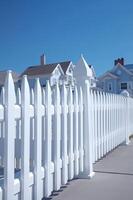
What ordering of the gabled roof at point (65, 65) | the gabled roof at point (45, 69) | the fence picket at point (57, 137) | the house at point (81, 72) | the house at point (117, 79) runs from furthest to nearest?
the house at point (117, 79) < the gabled roof at point (65, 65) < the gabled roof at point (45, 69) < the house at point (81, 72) < the fence picket at point (57, 137)

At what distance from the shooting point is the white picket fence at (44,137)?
2373 mm

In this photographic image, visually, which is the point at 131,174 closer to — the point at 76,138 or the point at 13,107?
the point at 76,138

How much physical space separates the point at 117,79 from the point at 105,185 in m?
34.7

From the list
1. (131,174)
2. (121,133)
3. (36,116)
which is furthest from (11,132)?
(121,133)

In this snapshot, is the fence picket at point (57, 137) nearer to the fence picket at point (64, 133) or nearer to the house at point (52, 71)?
the fence picket at point (64, 133)

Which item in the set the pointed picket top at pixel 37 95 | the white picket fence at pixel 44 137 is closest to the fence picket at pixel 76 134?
the white picket fence at pixel 44 137

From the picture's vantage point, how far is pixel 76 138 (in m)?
3.97

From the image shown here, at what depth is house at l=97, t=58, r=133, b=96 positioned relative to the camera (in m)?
37.2

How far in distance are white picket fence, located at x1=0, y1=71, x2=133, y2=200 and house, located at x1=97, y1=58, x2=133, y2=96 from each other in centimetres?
3250

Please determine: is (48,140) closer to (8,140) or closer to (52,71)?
(8,140)

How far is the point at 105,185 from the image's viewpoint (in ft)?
12.7

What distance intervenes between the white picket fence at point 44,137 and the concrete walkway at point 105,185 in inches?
5.9

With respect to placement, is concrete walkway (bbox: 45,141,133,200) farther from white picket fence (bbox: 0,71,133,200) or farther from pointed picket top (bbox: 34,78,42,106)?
pointed picket top (bbox: 34,78,42,106)

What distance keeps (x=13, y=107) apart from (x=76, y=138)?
5.83 ft
